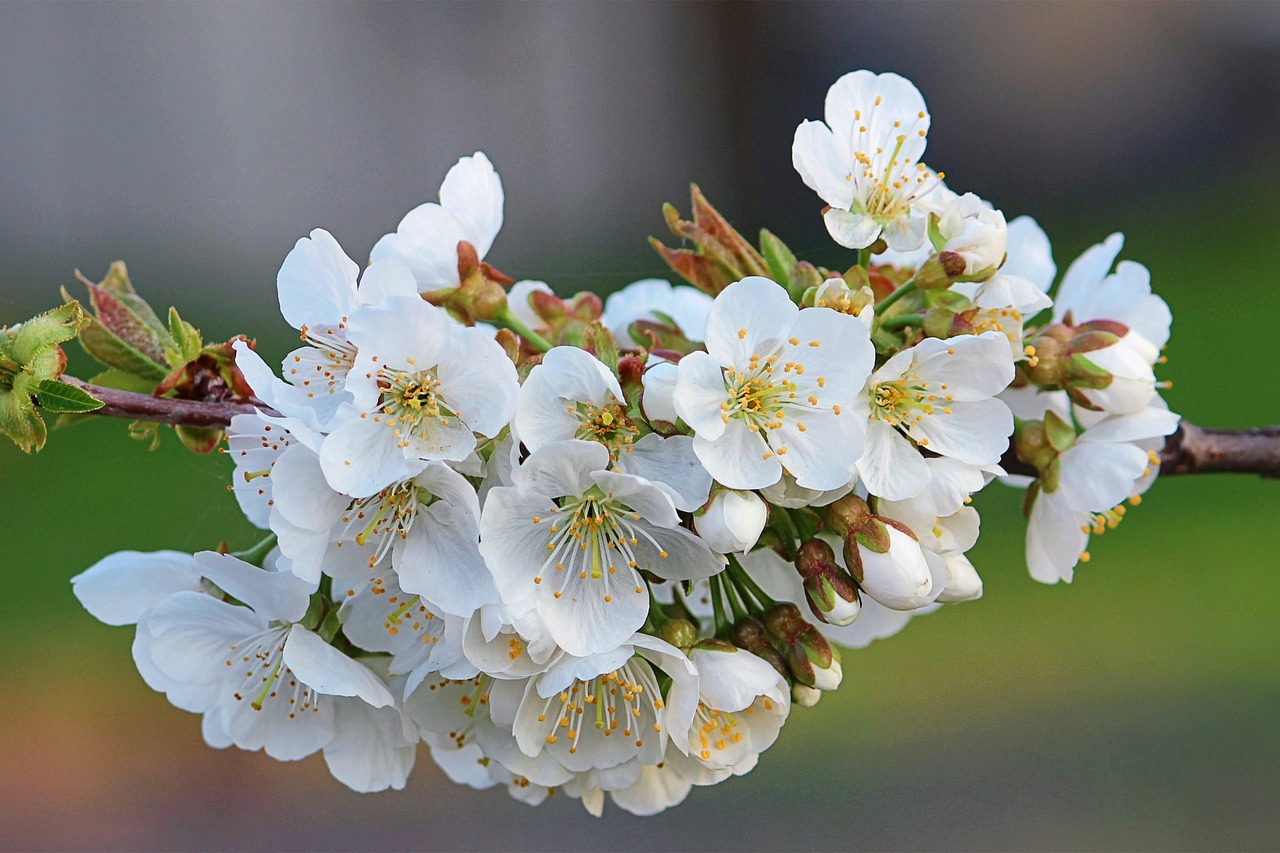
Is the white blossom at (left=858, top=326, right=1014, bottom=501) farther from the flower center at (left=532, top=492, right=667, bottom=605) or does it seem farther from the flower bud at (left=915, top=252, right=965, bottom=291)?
the flower center at (left=532, top=492, right=667, bottom=605)

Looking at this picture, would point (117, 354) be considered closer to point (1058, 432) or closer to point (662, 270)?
point (1058, 432)

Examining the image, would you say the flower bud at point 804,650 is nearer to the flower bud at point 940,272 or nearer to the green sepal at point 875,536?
the green sepal at point 875,536

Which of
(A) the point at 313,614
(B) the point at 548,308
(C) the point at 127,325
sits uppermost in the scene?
(B) the point at 548,308

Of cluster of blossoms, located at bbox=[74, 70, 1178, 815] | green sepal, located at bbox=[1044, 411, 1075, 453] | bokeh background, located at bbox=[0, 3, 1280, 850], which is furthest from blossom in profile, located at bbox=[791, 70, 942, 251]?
bokeh background, located at bbox=[0, 3, 1280, 850]

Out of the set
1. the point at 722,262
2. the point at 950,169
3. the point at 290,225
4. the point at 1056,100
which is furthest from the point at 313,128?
the point at 722,262

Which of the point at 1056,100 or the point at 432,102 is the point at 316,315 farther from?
the point at 1056,100

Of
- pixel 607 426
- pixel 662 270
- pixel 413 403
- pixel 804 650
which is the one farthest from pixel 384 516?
pixel 662 270
